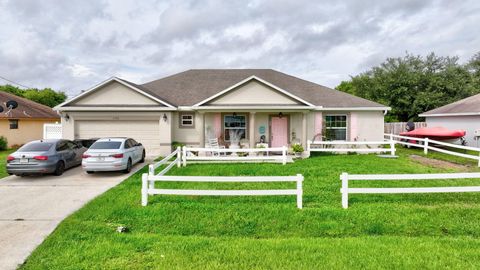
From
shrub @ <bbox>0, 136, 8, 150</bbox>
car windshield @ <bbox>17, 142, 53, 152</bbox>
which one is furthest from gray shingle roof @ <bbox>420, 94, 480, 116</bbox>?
shrub @ <bbox>0, 136, 8, 150</bbox>

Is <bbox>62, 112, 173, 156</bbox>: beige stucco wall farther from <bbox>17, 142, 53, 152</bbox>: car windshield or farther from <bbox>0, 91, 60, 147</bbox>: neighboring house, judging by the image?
<bbox>0, 91, 60, 147</bbox>: neighboring house

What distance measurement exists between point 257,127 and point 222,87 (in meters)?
4.80

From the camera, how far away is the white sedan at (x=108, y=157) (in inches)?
421

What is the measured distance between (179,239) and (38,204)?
489 cm

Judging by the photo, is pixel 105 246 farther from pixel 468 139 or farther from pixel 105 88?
pixel 468 139

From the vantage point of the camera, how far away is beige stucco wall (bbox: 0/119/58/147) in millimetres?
22797

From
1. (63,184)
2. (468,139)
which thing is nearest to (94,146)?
(63,184)

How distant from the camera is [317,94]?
18.8m

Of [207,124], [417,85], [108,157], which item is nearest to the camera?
[108,157]

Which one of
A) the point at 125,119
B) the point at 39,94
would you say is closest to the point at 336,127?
the point at 125,119

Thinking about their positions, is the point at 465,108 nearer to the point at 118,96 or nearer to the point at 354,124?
the point at 354,124

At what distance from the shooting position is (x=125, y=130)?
16391 mm

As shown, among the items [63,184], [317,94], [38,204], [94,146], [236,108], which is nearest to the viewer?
[38,204]

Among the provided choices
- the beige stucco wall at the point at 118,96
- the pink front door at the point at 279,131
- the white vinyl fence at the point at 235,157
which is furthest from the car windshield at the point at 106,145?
the pink front door at the point at 279,131
